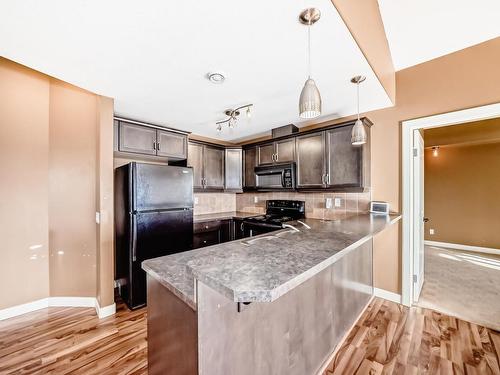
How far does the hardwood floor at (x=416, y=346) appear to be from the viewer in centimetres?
170

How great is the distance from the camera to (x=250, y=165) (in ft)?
12.8

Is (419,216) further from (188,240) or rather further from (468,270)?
(188,240)

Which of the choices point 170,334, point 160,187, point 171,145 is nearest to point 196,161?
point 171,145

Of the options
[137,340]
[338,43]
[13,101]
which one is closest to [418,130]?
[338,43]

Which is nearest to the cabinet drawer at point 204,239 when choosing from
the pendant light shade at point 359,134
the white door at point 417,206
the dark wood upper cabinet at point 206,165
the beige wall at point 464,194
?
the dark wood upper cabinet at point 206,165

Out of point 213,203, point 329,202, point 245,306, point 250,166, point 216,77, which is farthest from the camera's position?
point 213,203

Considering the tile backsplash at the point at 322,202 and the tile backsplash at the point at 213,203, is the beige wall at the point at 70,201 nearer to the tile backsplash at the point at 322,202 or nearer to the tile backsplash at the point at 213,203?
the tile backsplash at the point at 213,203

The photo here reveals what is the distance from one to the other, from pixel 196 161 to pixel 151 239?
1495mm

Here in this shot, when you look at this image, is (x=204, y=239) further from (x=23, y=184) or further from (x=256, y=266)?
(x=256, y=266)

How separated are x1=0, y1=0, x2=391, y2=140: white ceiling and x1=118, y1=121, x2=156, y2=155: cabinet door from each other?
0.39 meters

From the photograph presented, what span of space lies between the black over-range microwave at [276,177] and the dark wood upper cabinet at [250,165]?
0.39 ft

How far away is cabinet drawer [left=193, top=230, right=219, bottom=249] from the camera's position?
3.31m

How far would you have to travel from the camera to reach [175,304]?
3.38 feet

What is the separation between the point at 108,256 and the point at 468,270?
5354 millimetres
